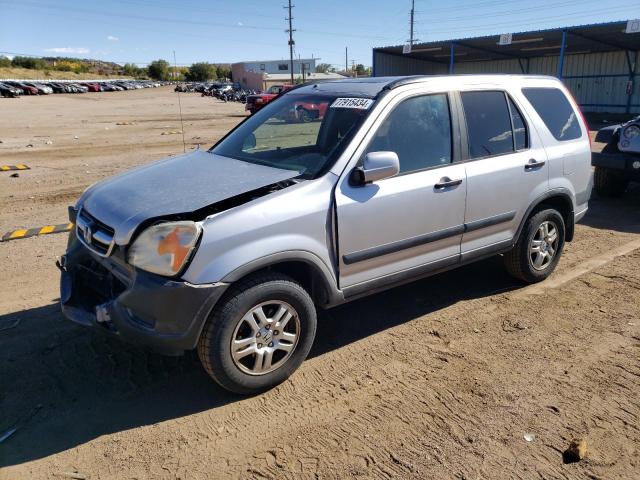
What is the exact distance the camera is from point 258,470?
264cm

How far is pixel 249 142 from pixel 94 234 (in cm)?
160

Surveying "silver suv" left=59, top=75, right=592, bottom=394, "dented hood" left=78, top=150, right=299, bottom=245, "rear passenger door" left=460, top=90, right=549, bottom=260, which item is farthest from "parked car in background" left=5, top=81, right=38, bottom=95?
"rear passenger door" left=460, top=90, right=549, bottom=260

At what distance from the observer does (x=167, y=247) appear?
9.27 ft

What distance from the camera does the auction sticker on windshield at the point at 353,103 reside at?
12.0ft

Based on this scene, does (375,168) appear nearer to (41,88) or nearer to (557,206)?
(557,206)

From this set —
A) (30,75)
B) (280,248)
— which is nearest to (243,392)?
(280,248)

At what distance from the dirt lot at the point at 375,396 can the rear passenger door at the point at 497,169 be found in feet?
2.21

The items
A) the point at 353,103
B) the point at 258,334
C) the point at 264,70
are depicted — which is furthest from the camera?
the point at 264,70

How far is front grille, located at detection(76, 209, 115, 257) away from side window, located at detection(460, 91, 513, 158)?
2.76 m

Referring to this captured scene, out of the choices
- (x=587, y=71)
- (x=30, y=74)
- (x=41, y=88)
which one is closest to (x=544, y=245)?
(x=587, y=71)

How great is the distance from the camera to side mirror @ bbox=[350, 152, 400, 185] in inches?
132

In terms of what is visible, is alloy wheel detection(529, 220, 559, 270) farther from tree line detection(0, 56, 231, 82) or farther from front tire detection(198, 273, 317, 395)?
tree line detection(0, 56, 231, 82)

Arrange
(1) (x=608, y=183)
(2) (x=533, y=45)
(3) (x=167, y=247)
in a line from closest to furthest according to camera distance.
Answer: (3) (x=167, y=247) → (1) (x=608, y=183) → (2) (x=533, y=45)

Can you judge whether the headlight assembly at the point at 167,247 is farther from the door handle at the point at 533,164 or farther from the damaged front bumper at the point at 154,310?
the door handle at the point at 533,164
